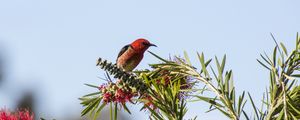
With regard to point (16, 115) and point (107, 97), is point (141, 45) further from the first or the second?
point (107, 97)

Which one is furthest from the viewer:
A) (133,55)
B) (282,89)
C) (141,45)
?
(141,45)

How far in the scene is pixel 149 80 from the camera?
143 inches

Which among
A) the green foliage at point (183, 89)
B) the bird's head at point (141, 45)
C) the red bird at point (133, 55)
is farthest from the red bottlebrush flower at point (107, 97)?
the bird's head at point (141, 45)

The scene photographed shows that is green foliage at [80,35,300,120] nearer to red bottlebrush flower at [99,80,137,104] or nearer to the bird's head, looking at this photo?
red bottlebrush flower at [99,80,137,104]

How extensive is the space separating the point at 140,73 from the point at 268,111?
0.69 metres

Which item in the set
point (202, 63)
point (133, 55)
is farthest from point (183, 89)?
point (133, 55)

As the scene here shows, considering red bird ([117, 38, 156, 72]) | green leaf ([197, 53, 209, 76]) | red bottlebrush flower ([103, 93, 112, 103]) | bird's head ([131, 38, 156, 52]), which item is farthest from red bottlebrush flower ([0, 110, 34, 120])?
bird's head ([131, 38, 156, 52])

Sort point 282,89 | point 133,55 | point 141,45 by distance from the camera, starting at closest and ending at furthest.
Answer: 1. point 282,89
2. point 133,55
3. point 141,45

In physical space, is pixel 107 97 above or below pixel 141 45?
below

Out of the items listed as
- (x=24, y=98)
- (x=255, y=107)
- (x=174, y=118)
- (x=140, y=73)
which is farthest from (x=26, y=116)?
(x=24, y=98)

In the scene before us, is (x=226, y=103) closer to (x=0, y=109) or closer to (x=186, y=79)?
(x=186, y=79)

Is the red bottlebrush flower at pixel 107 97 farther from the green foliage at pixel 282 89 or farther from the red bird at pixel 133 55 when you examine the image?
the red bird at pixel 133 55

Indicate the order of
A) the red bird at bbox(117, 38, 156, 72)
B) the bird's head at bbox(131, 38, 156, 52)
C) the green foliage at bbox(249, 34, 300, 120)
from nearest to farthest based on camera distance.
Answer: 1. the green foliage at bbox(249, 34, 300, 120)
2. the red bird at bbox(117, 38, 156, 72)
3. the bird's head at bbox(131, 38, 156, 52)

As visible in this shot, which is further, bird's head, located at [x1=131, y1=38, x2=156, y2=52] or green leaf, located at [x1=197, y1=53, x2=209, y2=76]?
bird's head, located at [x1=131, y1=38, x2=156, y2=52]
